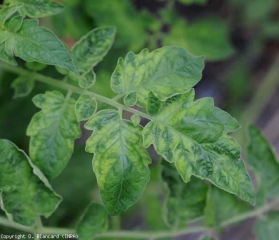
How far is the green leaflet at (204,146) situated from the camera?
1.00 metres

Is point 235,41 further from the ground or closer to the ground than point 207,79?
further from the ground

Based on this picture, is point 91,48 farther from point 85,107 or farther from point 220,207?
point 220,207

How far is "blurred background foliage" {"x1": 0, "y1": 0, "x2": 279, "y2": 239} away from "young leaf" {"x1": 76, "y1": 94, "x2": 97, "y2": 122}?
0.25 metres

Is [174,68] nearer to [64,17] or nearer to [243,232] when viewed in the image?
[64,17]

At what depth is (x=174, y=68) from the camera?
1.17 metres

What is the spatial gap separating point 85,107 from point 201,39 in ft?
2.95

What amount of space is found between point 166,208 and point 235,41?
1.45 meters

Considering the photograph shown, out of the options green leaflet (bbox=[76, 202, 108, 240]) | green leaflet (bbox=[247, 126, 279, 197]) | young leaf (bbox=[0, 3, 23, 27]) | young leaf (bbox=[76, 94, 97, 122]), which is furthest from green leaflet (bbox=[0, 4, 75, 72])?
green leaflet (bbox=[247, 126, 279, 197])

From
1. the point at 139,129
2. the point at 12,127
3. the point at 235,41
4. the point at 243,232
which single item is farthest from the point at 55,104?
the point at 235,41

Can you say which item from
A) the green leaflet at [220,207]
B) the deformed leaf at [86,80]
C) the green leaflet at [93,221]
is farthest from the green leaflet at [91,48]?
the green leaflet at [220,207]

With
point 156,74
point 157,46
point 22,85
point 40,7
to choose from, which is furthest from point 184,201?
point 157,46

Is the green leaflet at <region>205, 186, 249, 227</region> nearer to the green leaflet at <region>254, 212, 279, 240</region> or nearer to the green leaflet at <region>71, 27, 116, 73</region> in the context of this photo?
the green leaflet at <region>254, 212, 279, 240</region>

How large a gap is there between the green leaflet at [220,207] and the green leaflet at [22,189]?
0.44 meters

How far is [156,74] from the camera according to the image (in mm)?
1149
